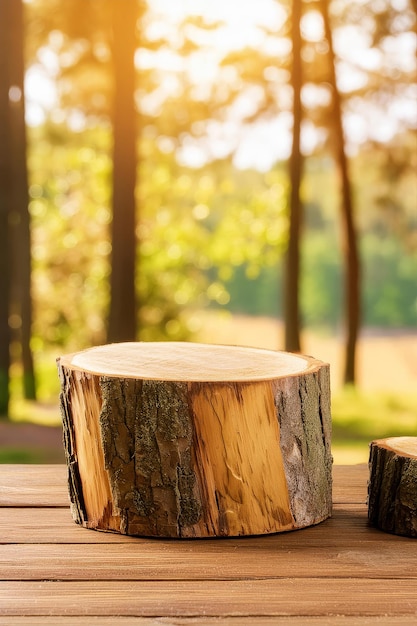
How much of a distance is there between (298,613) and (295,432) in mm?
703

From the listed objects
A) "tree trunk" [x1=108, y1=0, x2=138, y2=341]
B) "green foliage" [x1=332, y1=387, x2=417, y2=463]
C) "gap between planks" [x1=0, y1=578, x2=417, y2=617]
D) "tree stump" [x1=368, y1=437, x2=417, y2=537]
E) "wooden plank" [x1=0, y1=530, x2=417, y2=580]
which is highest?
"tree trunk" [x1=108, y1=0, x2=138, y2=341]

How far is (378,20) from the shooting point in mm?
12148

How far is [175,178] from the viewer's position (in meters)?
17.5

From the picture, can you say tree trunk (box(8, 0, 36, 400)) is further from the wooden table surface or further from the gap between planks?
the gap between planks

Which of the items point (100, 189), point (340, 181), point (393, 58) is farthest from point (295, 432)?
point (100, 189)

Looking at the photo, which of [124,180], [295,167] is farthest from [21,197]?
[295,167]

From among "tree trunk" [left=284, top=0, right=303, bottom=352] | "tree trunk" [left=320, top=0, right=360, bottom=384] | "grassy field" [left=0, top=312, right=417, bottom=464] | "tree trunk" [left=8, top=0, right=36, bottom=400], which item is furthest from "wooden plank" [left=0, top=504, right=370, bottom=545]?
"tree trunk" [left=320, top=0, right=360, bottom=384]

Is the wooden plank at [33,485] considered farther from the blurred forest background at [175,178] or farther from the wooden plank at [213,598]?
the blurred forest background at [175,178]

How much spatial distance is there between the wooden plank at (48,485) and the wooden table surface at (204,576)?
A: 137 millimetres

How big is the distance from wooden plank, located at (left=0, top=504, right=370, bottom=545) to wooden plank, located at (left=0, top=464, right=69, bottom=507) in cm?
9

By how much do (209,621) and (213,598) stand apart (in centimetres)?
14

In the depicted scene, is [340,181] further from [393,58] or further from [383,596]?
[383,596]

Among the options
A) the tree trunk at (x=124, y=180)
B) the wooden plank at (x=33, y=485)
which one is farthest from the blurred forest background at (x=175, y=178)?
the wooden plank at (x=33, y=485)

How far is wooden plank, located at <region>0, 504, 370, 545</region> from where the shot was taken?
103 inches
